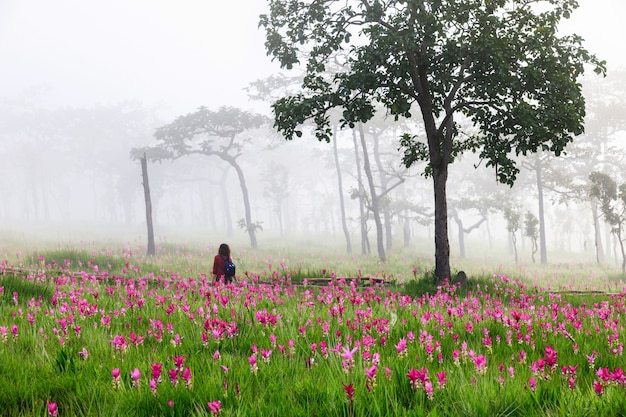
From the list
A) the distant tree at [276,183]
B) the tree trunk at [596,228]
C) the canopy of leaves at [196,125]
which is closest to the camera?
the tree trunk at [596,228]

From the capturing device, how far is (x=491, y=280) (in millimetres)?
11781

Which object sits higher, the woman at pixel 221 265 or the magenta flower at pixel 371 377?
the magenta flower at pixel 371 377

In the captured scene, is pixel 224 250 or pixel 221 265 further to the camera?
pixel 224 250

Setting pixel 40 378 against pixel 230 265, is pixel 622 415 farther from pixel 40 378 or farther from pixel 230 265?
pixel 230 265

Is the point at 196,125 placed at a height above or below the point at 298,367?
above

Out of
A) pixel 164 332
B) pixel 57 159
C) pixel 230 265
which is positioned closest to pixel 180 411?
pixel 164 332

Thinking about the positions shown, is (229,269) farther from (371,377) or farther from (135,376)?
(371,377)

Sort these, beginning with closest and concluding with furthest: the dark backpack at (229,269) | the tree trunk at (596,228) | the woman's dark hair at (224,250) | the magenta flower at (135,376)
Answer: the magenta flower at (135,376) → the dark backpack at (229,269) → the woman's dark hair at (224,250) → the tree trunk at (596,228)

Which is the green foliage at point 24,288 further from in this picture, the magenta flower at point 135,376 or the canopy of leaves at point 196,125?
the canopy of leaves at point 196,125

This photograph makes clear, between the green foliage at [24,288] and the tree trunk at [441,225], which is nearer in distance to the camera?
the green foliage at [24,288]

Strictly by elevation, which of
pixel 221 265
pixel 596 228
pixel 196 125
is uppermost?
pixel 196 125

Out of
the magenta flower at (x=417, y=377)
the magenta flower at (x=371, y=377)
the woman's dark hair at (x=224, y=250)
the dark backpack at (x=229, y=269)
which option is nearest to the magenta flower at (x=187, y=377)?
the magenta flower at (x=371, y=377)

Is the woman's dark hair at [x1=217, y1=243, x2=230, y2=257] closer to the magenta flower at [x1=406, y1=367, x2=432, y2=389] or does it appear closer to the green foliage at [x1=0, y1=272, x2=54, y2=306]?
the green foliage at [x1=0, y1=272, x2=54, y2=306]

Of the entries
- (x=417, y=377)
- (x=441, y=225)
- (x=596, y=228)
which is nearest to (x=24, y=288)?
(x=417, y=377)
